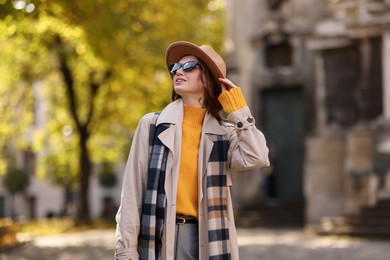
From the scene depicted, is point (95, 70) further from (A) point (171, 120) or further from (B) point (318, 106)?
(A) point (171, 120)

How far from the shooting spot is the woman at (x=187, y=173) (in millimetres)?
5051

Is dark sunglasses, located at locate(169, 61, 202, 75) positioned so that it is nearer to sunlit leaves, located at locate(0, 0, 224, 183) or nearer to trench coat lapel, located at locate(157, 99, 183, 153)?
trench coat lapel, located at locate(157, 99, 183, 153)

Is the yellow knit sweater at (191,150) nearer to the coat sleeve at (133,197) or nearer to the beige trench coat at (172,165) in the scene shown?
the beige trench coat at (172,165)

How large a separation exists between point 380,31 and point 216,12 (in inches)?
544

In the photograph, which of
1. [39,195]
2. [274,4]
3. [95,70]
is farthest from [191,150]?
[39,195]

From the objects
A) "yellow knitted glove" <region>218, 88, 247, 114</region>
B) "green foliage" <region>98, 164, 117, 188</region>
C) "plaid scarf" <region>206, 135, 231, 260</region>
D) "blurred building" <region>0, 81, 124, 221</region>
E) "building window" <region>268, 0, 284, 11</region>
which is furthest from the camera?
"blurred building" <region>0, 81, 124, 221</region>

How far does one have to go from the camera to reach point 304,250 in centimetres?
1667

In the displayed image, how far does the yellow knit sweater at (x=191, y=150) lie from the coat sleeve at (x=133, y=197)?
21cm

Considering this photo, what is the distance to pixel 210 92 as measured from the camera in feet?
17.6

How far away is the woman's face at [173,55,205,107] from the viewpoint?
5.33 m

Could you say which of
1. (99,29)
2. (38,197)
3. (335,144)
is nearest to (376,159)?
(335,144)

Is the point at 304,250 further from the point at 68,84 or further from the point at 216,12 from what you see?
the point at 216,12

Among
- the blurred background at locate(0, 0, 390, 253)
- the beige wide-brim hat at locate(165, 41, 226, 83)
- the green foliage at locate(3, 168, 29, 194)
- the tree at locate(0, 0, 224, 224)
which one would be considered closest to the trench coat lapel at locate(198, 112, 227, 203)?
the beige wide-brim hat at locate(165, 41, 226, 83)

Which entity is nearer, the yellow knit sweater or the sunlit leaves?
the yellow knit sweater
